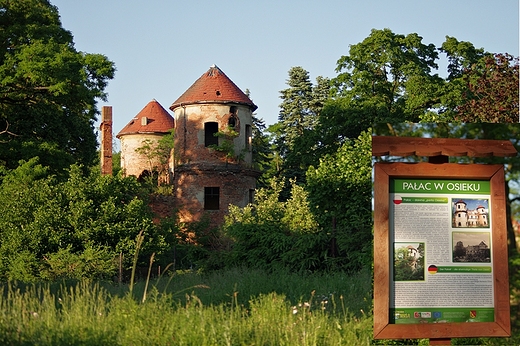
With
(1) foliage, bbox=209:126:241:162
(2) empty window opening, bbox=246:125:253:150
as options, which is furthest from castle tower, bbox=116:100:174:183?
(1) foliage, bbox=209:126:241:162

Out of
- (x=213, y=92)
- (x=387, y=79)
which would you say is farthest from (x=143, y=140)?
(x=387, y=79)

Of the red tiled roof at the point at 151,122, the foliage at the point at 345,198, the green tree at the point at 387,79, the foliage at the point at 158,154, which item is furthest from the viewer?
the red tiled roof at the point at 151,122

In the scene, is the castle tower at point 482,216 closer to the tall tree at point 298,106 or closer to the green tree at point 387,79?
the green tree at point 387,79

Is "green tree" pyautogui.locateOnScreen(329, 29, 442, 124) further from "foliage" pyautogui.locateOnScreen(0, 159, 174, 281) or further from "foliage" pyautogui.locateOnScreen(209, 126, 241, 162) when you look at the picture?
"foliage" pyautogui.locateOnScreen(0, 159, 174, 281)

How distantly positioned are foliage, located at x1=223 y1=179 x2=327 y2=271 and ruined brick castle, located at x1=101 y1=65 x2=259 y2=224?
23.2 feet

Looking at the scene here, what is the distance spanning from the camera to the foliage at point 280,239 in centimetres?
2380

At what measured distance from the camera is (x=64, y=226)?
2745 cm

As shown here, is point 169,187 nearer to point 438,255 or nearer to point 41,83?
point 41,83

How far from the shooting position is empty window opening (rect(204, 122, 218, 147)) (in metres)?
41.2

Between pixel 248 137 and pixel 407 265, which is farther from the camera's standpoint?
pixel 248 137

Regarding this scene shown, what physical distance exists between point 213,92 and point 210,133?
7.46 ft

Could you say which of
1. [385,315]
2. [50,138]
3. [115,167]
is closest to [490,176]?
[385,315]

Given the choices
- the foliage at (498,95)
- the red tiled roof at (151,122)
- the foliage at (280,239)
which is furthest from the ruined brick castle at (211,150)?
the foliage at (498,95)

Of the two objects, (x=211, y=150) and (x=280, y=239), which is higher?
(x=211, y=150)
